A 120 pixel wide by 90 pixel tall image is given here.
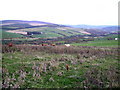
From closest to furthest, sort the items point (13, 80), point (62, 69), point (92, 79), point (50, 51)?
point (13, 80) < point (92, 79) < point (62, 69) < point (50, 51)

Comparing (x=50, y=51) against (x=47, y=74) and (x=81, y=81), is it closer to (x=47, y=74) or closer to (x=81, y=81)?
(x=47, y=74)

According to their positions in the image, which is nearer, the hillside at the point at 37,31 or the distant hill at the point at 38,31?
the distant hill at the point at 38,31

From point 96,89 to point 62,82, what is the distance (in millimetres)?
2428

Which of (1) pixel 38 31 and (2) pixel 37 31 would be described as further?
(1) pixel 38 31

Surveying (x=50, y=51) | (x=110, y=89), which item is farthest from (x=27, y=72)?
(x=50, y=51)

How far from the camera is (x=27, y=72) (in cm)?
1178

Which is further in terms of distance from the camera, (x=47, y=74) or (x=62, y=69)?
(x=62, y=69)

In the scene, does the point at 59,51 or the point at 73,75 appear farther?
A: the point at 59,51

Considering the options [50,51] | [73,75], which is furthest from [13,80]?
[50,51]

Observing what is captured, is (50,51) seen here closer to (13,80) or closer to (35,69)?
(35,69)

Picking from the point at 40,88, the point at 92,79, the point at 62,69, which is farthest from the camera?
the point at 62,69

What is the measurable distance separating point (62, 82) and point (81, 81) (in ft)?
4.73

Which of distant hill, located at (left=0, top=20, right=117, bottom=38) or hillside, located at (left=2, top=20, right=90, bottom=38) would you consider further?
hillside, located at (left=2, top=20, right=90, bottom=38)

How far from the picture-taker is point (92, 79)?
10516mm
